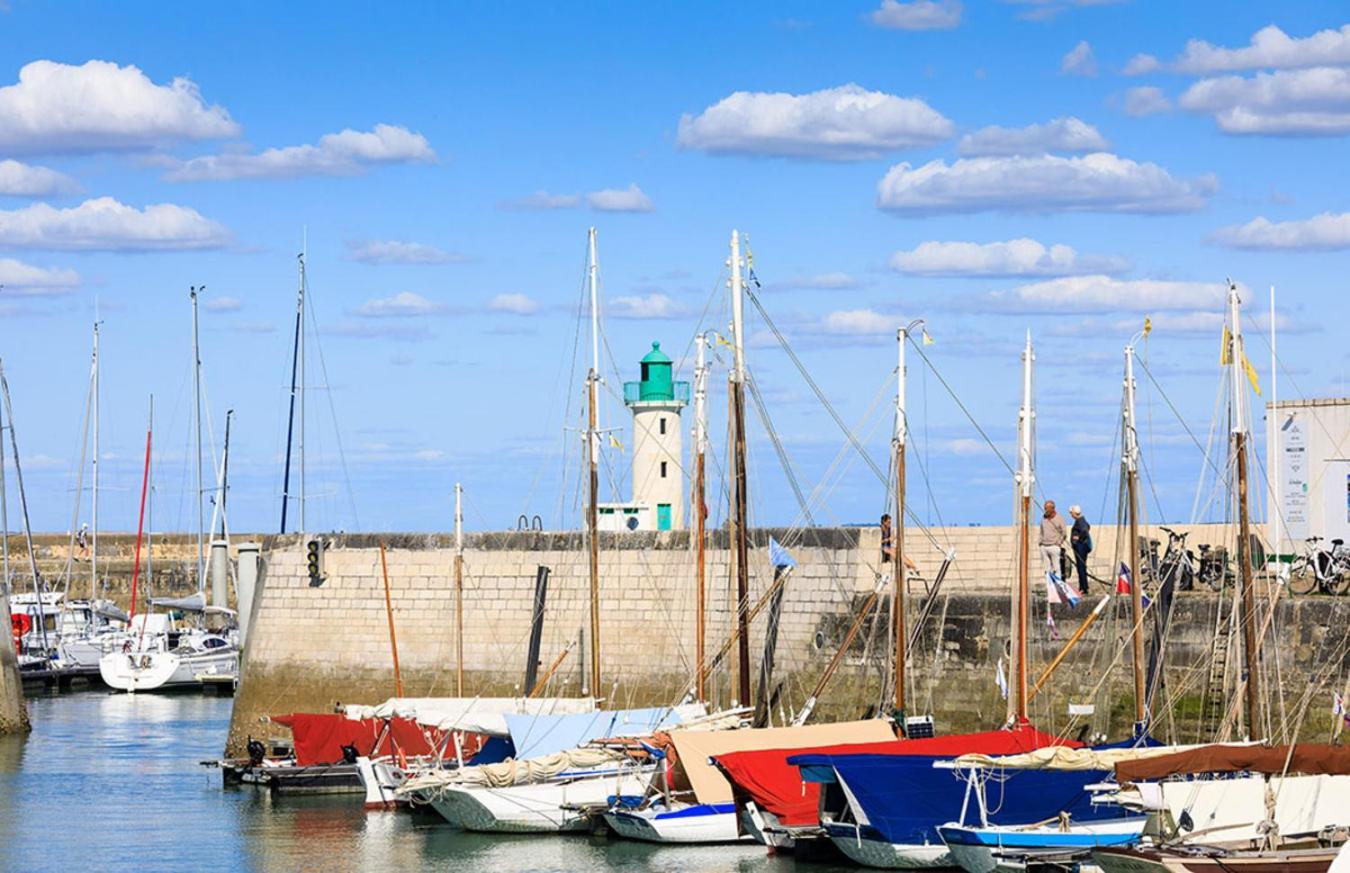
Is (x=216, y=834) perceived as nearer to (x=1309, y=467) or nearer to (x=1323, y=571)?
(x=1323, y=571)

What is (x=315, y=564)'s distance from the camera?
128ft

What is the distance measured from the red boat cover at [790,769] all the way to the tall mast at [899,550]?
1.98 meters

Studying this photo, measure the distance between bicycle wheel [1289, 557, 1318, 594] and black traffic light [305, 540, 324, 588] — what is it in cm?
1705

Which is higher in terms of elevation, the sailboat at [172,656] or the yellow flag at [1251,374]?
the yellow flag at [1251,374]

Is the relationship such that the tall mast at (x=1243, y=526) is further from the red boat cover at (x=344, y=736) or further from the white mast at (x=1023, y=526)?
the red boat cover at (x=344, y=736)

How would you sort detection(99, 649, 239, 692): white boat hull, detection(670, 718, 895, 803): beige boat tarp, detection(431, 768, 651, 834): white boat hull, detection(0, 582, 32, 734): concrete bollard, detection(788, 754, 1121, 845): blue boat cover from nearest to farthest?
1. detection(788, 754, 1121, 845): blue boat cover
2. detection(670, 718, 895, 803): beige boat tarp
3. detection(431, 768, 651, 834): white boat hull
4. detection(0, 582, 32, 734): concrete bollard
5. detection(99, 649, 239, 692): white boat hull

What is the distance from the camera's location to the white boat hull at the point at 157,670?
60.5 metres

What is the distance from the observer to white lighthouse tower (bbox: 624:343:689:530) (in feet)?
157

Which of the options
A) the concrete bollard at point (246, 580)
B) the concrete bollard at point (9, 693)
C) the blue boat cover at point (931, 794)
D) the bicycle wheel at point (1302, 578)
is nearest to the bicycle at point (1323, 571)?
the bicycle wheel at point (1302, 578)

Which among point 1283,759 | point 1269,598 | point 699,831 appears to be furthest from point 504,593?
point 1283,759

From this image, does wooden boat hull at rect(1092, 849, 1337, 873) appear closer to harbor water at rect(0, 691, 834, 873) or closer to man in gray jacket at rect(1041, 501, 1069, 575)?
harbor water at rect(0, 691, 834, 873)

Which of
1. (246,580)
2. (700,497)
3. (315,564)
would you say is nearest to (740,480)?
(700,497)

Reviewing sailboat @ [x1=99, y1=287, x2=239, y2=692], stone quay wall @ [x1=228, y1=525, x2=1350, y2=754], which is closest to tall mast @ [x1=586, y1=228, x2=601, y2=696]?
stone quay wall @ [x1=228, y1=525, x2=1350, y2=754]

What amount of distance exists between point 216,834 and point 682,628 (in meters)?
8.06
